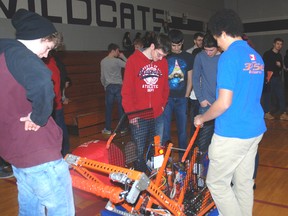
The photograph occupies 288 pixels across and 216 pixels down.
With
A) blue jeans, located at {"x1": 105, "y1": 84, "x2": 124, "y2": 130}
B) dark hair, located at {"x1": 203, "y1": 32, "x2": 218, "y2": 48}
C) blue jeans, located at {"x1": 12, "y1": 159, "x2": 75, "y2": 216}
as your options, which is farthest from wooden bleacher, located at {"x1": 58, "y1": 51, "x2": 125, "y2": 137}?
blue jeans, located at {"x1": 12, "y1": 159, "x2": 75, "y2": 216}

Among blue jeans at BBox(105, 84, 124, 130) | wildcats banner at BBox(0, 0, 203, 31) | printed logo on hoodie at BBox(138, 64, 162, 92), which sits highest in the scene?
wildcats banner at BBox(0, 0, 203, 31)

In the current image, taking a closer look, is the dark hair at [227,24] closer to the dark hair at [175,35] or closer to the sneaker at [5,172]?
the dark hair at [175,35]

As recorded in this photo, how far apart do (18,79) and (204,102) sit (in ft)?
6.79

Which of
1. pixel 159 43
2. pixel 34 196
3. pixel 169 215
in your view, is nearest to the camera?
pixel 34 196

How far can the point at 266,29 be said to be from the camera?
1175 cm

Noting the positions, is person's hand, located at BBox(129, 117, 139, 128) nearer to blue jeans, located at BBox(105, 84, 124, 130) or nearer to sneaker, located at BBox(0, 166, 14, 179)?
sneaker, located at BBox(0, 166, 14, 179)

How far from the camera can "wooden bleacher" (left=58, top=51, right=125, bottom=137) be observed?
6304 mm

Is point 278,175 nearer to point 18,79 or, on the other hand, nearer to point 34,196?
point 34,196

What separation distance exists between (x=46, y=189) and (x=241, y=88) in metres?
1.16

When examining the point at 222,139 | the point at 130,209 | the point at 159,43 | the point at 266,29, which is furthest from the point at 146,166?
the point at 266,29

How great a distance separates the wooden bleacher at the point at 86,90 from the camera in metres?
6.30

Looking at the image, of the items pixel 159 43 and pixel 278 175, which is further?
pixel 278 175

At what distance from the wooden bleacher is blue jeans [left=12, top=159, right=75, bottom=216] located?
14.2ft

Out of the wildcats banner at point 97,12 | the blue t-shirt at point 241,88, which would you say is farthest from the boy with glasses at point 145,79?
the wildcats banner at point 97,12
